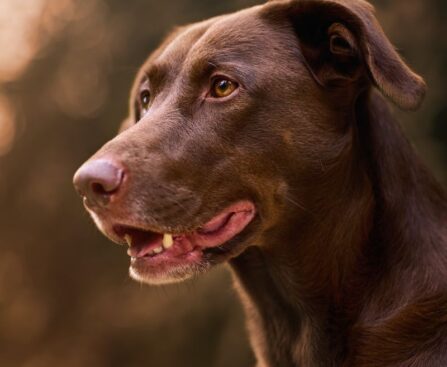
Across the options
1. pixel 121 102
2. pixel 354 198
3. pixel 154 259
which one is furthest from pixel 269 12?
pixel 121 102

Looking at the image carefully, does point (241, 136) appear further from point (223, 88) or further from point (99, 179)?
point (99, 179)

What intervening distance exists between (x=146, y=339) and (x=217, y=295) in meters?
1.44

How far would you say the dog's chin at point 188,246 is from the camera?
3.34 meters

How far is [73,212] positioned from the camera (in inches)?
424

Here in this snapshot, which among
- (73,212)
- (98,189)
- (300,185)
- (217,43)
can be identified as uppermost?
(217,43)

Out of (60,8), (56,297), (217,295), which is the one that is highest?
(60,8)

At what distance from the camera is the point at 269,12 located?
364 centimetres

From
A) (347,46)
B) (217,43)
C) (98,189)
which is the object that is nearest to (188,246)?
(98,189)

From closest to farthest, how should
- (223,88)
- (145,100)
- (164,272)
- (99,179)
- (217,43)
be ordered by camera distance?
1. (99,179)
2. (164,272)
3. (223,88)
4. (217,43)
5. (145,100)

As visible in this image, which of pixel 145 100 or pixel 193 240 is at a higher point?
pixel 145 100

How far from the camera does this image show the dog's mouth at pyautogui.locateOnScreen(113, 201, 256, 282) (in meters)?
3.36

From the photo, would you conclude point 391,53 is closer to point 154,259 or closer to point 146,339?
point 154,259

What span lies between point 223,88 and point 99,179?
0.68 m

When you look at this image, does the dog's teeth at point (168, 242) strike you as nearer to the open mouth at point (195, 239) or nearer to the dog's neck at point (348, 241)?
the open mouth at point (195, 239)
